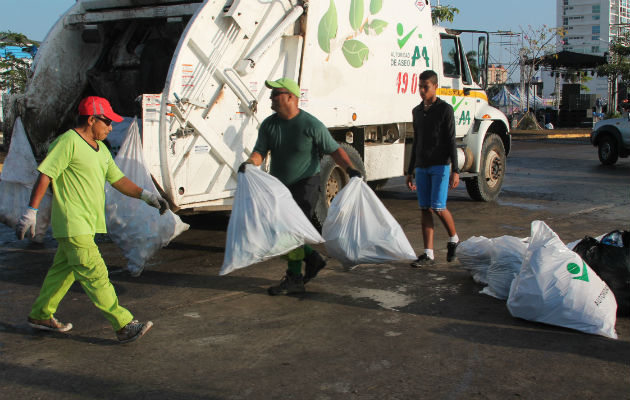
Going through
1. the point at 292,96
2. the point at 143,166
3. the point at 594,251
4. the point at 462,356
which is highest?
the point at 292,96

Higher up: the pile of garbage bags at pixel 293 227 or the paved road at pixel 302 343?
the pile of garbage bags at pixel 293 227

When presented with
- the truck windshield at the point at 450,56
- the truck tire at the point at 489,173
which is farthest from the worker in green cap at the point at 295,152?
the truck tire at the point at 489,173

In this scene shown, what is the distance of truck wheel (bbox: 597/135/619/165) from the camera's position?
16.0 meters

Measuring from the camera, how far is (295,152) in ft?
17.5

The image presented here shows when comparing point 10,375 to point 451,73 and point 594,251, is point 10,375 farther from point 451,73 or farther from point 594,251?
point 451,73

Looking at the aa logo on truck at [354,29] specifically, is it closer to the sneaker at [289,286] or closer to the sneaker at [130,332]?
the sneaker at [289,286]

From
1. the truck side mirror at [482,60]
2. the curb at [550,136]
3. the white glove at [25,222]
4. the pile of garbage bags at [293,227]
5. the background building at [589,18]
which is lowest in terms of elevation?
the curb at [550,136]

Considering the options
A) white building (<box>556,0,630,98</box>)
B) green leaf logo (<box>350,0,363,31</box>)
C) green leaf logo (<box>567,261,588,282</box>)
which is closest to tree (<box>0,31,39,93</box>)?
green leaf logo (<box>350,0,363,31</box>)

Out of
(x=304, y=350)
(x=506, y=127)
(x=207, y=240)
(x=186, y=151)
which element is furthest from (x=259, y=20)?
(x=506, y=127)

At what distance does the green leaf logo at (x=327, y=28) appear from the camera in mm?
7441

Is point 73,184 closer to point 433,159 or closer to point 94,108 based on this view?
point 94,108

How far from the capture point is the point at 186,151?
A: 6293 mm

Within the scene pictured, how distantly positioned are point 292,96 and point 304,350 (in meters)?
2.05

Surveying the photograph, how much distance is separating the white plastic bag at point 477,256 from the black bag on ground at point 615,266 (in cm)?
83
